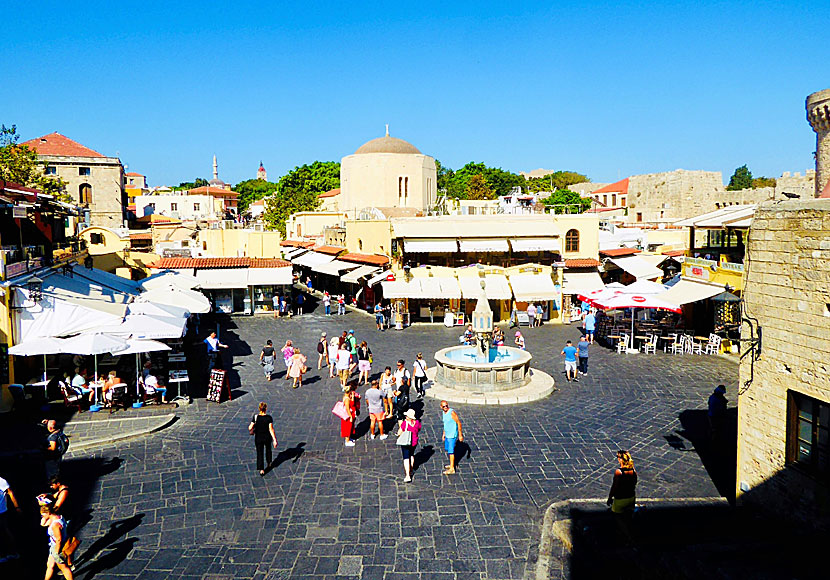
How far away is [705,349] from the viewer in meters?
19.4

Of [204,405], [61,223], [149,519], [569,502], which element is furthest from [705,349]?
[61,223]

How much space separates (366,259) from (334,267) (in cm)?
209

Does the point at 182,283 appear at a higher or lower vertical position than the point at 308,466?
higher

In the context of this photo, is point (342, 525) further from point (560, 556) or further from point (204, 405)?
point (204, 405)

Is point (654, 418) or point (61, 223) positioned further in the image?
point (61, 223)

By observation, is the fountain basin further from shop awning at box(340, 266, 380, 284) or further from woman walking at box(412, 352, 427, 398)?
shop awning at box(340, 266, 380, 284)

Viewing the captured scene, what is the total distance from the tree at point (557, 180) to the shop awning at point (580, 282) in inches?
2583

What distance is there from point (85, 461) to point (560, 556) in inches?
320

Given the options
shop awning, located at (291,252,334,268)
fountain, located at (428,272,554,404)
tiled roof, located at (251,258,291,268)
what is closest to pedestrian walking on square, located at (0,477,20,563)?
fountain, located at (428,272,554,404)

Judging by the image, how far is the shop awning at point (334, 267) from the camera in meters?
31.2

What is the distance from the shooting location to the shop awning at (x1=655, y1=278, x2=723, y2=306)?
19.7 meters

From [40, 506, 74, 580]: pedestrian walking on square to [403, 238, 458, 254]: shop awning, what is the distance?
789 inches

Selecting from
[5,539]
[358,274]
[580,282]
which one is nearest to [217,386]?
[5,539]

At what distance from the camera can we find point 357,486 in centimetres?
941
